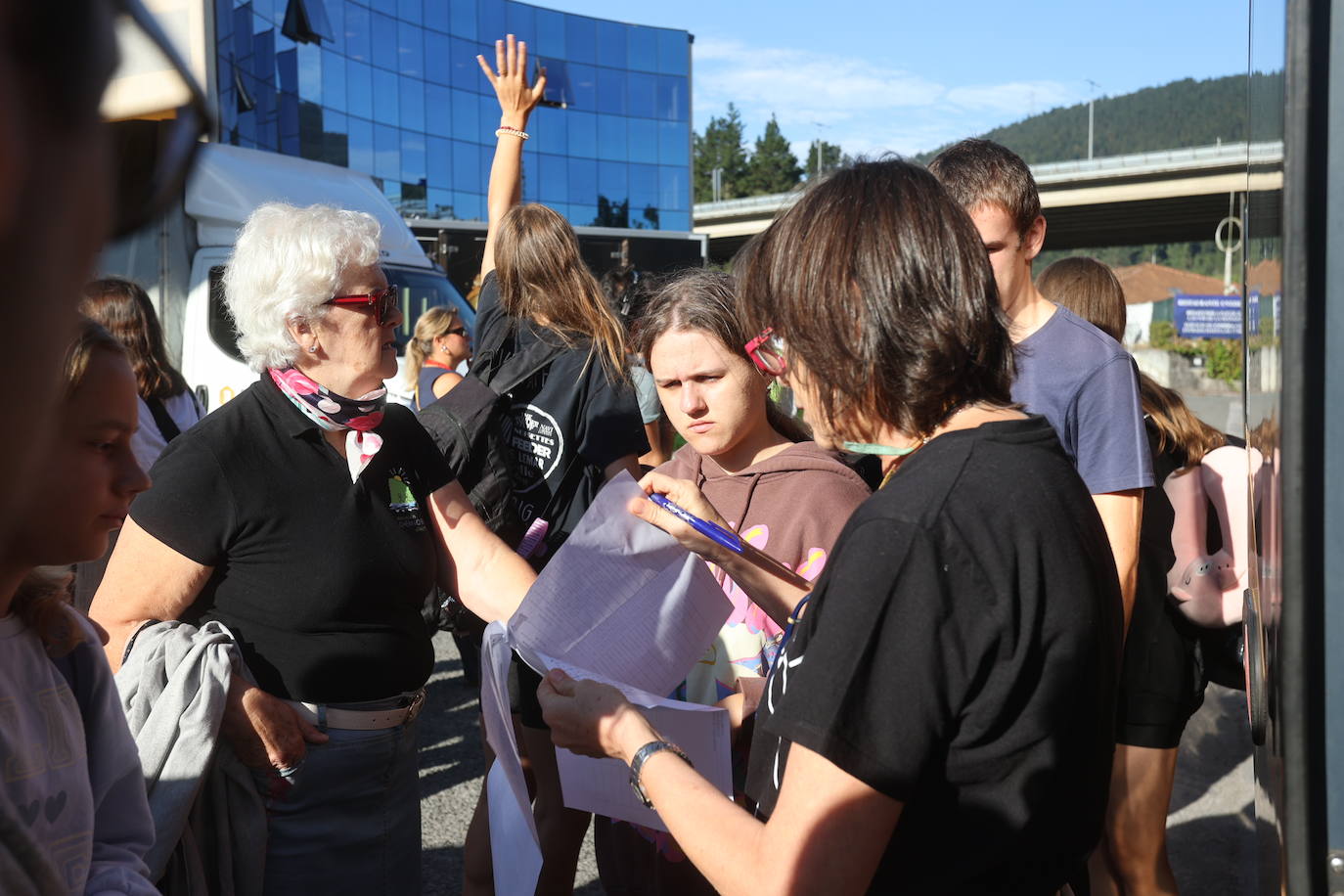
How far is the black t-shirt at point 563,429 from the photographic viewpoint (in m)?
3.59

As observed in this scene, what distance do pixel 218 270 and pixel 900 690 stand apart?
27.2 feet

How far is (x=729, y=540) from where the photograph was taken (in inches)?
79.2

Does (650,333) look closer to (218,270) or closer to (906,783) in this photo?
(906,783)

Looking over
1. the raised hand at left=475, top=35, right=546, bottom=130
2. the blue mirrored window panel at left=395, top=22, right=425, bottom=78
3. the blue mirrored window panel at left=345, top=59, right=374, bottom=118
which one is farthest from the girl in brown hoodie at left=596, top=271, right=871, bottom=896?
the blue mirrored window panel at left=395, top=22, right=425, bottom=78

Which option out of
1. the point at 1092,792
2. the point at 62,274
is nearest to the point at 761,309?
the point at 1092,792

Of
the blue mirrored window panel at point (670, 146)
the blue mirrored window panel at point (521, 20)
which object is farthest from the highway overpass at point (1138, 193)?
the blue mirrored window panel at point (521, 20)

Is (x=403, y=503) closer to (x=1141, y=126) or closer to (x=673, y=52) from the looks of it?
(x=673, y=52)

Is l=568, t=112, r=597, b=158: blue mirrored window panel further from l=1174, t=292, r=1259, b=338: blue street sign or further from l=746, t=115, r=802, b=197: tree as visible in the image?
l=746, t=115, r=802, b=197: tree

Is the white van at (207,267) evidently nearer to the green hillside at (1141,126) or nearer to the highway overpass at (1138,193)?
the highway overpass at (1138,193)

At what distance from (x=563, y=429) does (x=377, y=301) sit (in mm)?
1150

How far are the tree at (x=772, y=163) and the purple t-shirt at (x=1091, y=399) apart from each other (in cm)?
10800

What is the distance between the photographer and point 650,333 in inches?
117

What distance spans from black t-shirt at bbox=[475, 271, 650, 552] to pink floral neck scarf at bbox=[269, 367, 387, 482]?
1.16m

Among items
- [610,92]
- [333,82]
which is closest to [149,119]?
[333,82]
